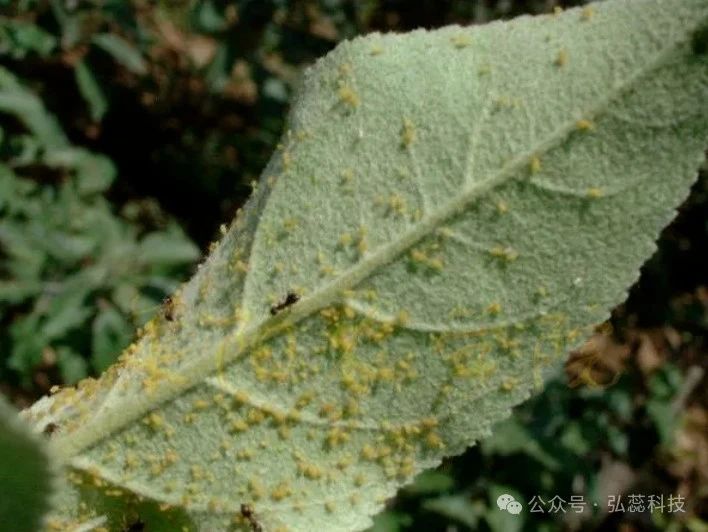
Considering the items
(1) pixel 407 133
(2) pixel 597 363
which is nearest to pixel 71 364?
(2) pixel 597 363

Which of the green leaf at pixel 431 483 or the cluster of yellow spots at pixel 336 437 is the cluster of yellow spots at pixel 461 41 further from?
the green leaf at pixel 431 483

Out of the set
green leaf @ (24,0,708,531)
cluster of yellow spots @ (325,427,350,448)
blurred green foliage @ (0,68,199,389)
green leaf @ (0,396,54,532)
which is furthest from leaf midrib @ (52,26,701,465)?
blurred green foliage @ (0,68,199,389)

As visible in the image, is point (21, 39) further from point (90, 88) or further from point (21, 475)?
point (21, 475)

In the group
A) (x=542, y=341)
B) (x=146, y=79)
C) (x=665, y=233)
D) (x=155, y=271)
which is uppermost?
(x=146, y=79)

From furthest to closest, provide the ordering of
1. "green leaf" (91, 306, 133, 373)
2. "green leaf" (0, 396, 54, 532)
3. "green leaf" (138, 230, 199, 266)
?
1. "green leaf" (138, 230, 199, 266)
2. "green leaf" (91, 306, 133, 373)
3. "green leaf" (0, 396, 54, 532)

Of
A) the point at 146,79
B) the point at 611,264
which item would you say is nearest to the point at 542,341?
the point at 611,264

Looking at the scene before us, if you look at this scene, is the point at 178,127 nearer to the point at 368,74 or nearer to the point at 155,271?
the point at 155,271

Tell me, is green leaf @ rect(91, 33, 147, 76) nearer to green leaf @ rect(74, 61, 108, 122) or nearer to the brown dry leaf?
green leaf @ rect(74, 61, 108, 122)
